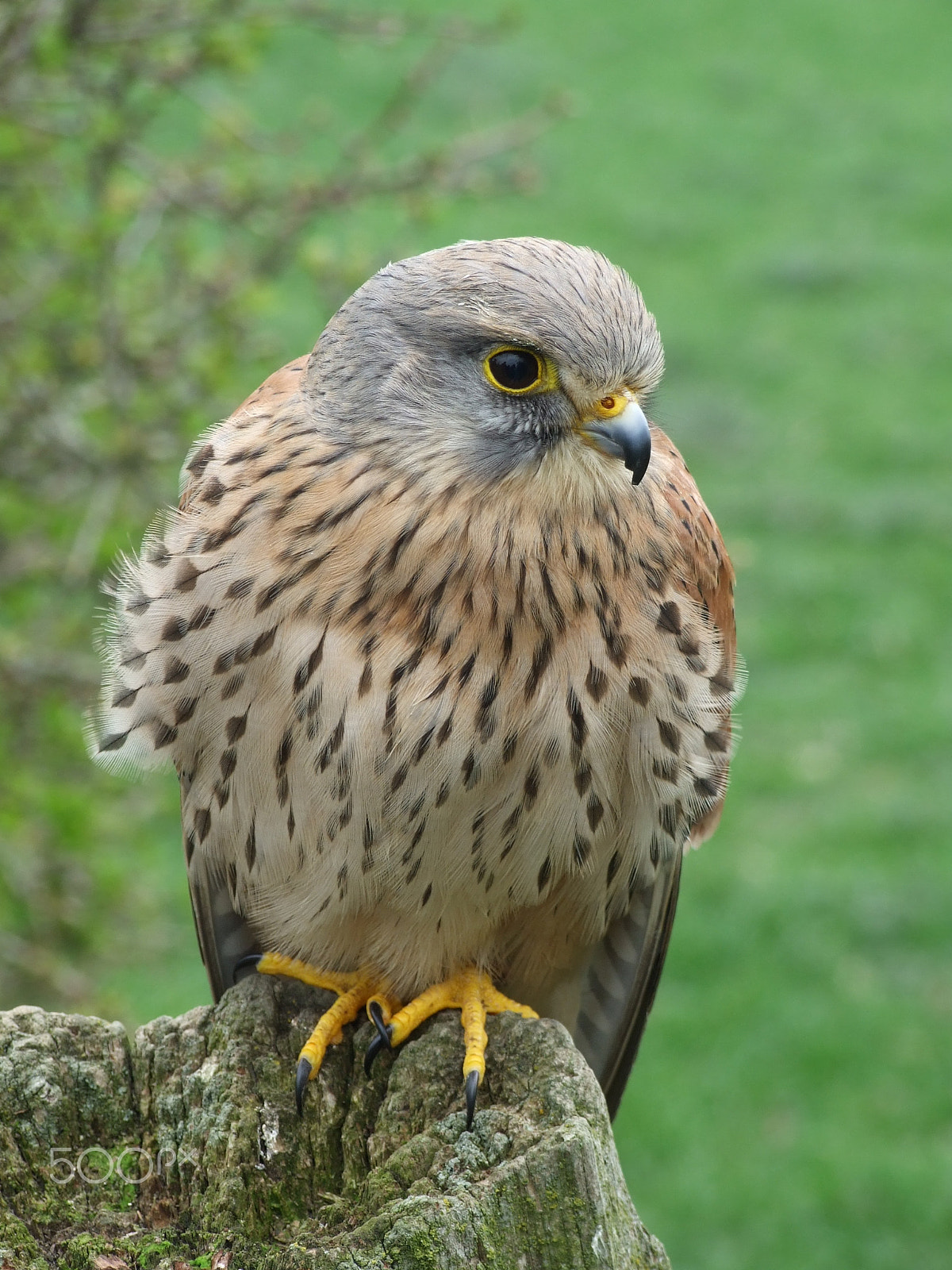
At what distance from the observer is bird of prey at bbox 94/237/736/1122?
9.27ft

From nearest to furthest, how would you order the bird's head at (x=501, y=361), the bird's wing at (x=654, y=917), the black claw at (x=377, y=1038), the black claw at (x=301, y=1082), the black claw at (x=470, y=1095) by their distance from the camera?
the black claw at (x=470, y=1095)
the black claw at (x=301, y=1082)
the bird's head at (x=501, y=361)
the black claw at (x=377, y=1038)
the bird's wing at (x=654, y=917)

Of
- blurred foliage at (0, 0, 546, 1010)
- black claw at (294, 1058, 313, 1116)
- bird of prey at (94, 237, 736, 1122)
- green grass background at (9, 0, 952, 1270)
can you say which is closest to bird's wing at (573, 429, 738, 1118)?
bird of prey at (94, 237, 736, 1122)

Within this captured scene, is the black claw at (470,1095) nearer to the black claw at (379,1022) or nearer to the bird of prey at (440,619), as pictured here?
the bird of prey at (440,619)

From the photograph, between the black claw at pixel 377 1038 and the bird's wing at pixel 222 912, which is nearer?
the black claw at pixel 377 1038

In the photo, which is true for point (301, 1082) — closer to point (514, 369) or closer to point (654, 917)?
point (654, 917)

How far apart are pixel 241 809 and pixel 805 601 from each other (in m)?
6.06

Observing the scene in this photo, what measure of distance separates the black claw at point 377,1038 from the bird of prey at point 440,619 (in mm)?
11

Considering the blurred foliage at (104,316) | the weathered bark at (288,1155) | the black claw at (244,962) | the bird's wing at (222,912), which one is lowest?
the weathered bark at (288,1155)

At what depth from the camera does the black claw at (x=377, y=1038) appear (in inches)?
112

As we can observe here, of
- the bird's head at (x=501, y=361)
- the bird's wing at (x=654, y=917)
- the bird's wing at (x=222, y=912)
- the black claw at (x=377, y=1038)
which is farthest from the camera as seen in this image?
the bird's wing at (x=222, y=912)

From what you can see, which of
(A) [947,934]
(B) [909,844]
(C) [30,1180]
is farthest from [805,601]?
(C) [30,1180]

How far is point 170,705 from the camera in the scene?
9.89 ft

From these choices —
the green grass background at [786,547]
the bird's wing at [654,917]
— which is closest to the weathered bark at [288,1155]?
the bird's wing at [654,917]

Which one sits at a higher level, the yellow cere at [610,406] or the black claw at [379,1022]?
the yellow cere at [610,406]
